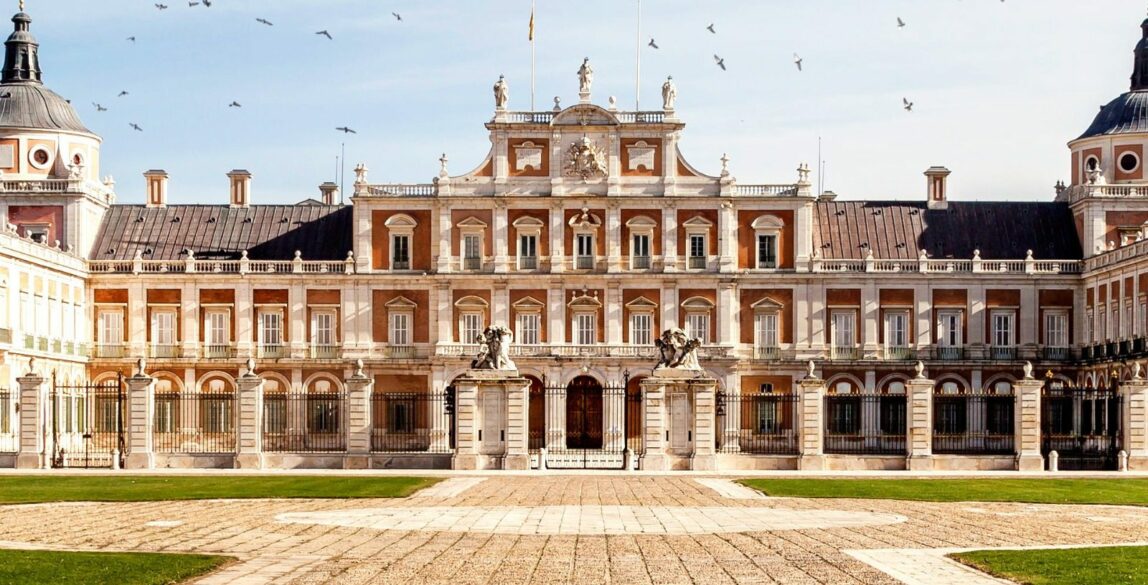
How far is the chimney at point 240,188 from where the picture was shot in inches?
3093

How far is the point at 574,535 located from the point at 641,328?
156 ft

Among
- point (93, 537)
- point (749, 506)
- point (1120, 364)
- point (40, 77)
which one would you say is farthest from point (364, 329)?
point (93, 537)

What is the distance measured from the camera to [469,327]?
242ft

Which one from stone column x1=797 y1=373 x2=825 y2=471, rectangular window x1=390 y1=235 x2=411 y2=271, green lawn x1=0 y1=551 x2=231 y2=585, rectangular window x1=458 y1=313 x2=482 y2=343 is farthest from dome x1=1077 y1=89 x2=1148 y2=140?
green lawn x1=0 y1=551 x2=231 y2=585

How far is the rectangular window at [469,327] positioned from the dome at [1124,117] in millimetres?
25357

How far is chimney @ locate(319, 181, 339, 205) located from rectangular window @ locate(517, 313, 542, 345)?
12.6 meters

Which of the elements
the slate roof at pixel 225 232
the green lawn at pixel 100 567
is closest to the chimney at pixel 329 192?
the slate roof at pixel 225 232

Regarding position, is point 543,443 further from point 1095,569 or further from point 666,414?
point 1095,569

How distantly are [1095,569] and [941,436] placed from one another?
42.3 metres

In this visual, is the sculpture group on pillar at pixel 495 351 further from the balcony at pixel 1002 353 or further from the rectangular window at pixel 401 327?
the balcony at pixel 1002 353

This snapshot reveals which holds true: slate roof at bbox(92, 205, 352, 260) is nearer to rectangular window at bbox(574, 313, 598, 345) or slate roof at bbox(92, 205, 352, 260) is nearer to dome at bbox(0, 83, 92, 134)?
dome at bbox(0, 83, 92, 134)

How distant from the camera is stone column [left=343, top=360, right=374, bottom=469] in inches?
1935

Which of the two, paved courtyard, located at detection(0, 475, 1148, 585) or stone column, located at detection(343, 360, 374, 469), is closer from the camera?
paved courtyard, located at detection(0, 475, 1148, 585)

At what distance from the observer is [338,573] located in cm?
2127
